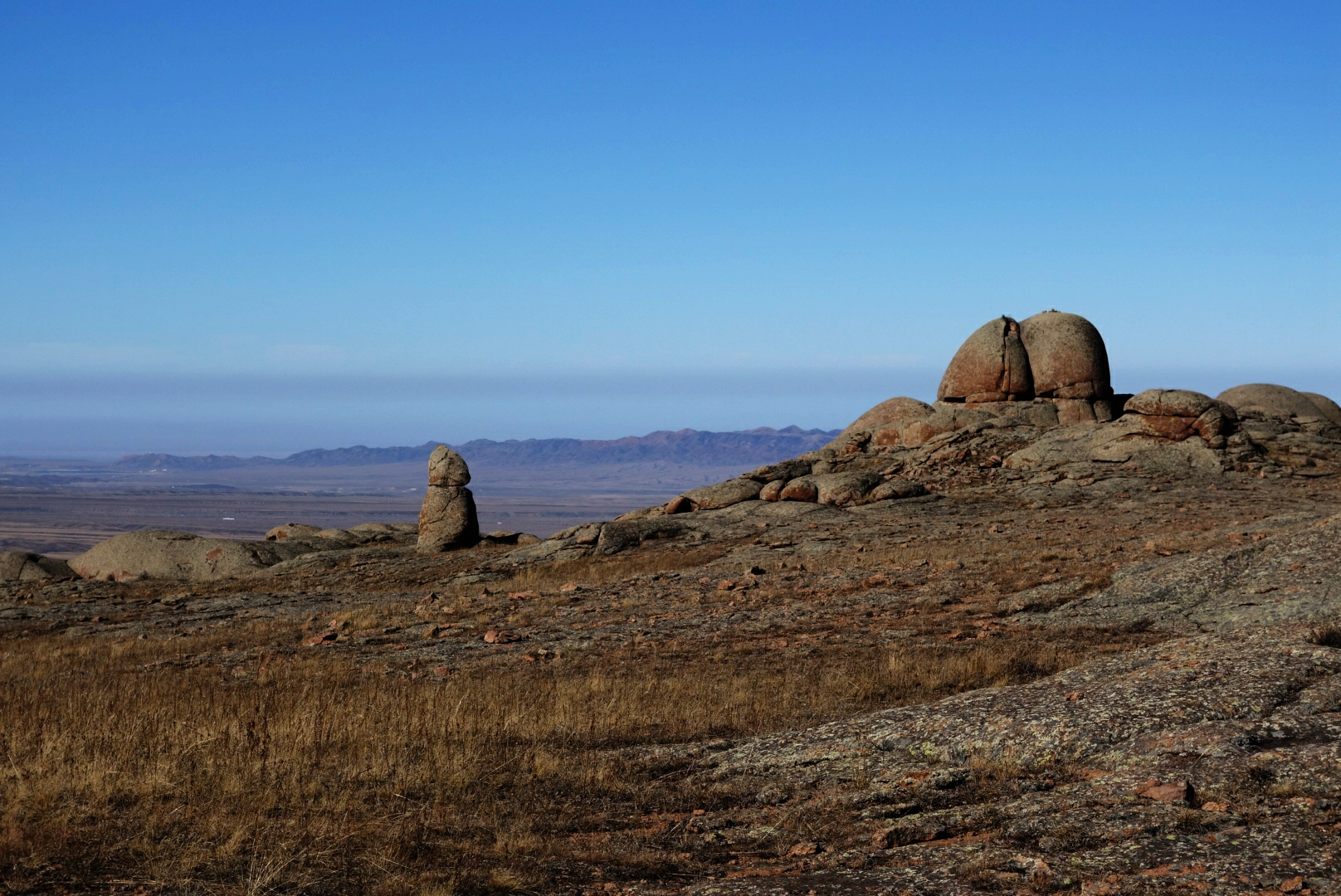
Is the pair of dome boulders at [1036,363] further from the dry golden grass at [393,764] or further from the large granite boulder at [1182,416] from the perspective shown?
the dry golden grass at [393,764]

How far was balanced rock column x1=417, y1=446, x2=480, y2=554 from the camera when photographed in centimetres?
4075

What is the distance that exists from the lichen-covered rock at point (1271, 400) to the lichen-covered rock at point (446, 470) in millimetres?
37364

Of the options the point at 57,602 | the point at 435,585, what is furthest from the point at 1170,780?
the point at 57,602

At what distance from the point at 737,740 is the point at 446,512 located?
98.8 feet

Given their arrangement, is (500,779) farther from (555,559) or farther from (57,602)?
(57,602)

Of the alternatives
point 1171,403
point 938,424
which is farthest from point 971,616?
point 938,424

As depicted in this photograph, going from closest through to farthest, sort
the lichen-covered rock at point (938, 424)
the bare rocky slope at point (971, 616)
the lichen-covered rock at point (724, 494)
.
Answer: the bare rocky slope at point (971, 616), the lichen-covered rock at point (724, 494), the lichen-covered rock at point (938, 424)

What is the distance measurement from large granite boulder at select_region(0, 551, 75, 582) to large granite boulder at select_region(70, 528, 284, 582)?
53 cm

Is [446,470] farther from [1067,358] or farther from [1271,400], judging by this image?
[1271,400]

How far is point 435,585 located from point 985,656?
20582mm

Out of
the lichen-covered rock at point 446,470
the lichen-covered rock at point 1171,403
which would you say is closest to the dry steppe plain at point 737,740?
the lichen-covered rock at point 446,470

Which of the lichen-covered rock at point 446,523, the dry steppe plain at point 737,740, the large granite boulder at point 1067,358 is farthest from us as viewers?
the large granite boulder at point 1067,358

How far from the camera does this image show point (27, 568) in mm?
41438

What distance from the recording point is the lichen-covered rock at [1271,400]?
52.6m
